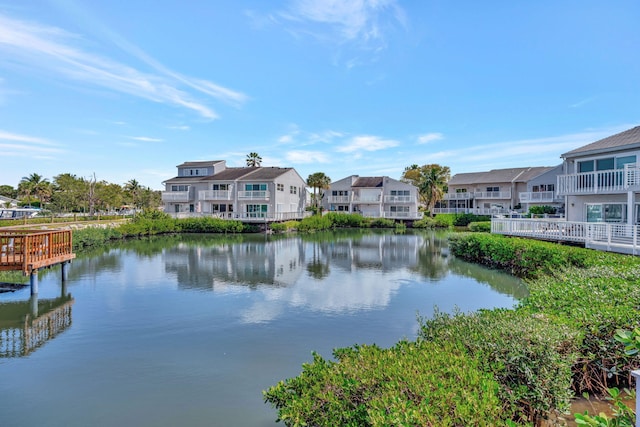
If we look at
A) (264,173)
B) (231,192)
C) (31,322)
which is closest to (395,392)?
(31,322)

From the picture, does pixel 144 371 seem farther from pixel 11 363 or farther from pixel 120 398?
pixel 11 363

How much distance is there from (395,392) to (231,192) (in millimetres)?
45487

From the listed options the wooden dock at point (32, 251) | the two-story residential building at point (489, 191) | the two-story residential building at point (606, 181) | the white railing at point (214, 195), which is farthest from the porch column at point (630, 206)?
the white railing at point (214, 195)

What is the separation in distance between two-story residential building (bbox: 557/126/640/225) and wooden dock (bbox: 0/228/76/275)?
24.7 metres

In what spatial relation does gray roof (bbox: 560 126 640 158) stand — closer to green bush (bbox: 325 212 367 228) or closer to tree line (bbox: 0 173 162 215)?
green bush (bbox: 325 212 367 228)

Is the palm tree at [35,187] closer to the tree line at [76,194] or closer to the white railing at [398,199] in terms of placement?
the tree line at [76,194]

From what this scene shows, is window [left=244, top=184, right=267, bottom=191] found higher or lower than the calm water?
higher

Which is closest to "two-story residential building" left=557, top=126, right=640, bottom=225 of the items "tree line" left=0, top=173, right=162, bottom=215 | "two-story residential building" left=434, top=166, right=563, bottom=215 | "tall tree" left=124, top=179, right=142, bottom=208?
"two-story residential building" left=434, top=166, right=563, bottom=215

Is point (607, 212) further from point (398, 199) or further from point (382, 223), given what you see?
point (398, 199)

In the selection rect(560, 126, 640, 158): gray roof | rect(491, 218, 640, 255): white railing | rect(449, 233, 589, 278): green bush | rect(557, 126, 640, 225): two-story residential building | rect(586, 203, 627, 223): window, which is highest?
rect(560, 126, 640, 158): gray roof

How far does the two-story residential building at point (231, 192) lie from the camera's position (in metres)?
46.6

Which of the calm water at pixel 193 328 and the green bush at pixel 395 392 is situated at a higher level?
the green bush at pixel 395 392

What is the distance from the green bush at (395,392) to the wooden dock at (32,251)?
1296 centimetres

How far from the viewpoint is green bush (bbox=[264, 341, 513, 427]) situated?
3.31 metres
